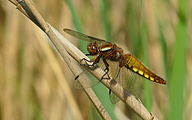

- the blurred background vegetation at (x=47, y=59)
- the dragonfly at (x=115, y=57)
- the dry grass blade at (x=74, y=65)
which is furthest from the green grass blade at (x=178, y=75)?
the blurred background vegetation at (x=47, y=59)

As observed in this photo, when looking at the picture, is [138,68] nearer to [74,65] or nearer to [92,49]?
[92,49]

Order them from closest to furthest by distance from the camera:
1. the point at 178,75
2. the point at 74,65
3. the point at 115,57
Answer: the point at 74,65 < the point at 178,75 < the point at 115,57

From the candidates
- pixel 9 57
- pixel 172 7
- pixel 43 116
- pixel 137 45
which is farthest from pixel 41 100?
pixel 172 7

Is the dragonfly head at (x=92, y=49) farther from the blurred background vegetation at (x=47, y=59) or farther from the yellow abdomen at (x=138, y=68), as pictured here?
the blurred background vegetation at (x=47, y=59)

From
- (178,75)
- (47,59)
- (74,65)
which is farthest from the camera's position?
(47,59)

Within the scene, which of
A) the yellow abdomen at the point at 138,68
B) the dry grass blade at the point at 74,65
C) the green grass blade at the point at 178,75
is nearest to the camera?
the dry grass blade at the point at 74,65

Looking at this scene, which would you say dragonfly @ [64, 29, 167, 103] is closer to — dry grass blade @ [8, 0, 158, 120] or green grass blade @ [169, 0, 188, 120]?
green grass blade @ [169, 0, 188, 120]

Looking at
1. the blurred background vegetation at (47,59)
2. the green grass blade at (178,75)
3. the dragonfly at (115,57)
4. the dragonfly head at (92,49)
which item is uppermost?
the blurred background vegetation at (47,59)

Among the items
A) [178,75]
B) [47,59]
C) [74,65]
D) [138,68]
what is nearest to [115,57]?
[138,68]

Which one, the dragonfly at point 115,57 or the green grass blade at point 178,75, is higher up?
the dragonfly at point 115,57

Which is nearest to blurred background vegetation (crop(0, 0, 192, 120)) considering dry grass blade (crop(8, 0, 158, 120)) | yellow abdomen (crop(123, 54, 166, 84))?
yellow abdomen (crop(123, 54, 166, 84))

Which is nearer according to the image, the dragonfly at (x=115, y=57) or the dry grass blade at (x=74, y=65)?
the dry grass blade at (x=74, y=65)
